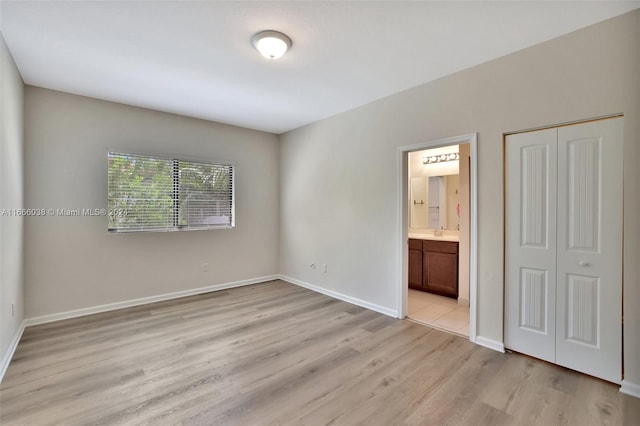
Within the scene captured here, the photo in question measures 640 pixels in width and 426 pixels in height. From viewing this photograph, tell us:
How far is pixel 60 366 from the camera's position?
245 centimetres

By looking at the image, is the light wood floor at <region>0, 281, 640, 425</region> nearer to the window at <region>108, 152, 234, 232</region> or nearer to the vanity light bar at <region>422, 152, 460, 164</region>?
the window at <region>108, 152, 234, 232</region>

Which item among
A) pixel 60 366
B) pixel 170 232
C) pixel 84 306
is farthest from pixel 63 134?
pixel 60 366

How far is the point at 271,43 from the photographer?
237cm

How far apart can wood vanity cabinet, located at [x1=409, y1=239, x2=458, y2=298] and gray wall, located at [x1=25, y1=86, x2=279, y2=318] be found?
2.94 m

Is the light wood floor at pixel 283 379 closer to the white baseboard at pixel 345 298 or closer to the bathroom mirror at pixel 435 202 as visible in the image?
the white baseboard at pixel 345 298

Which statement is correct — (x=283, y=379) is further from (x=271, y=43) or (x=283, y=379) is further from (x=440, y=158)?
(x=440, y=158)

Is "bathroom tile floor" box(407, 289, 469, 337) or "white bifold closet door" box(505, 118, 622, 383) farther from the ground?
"white bifold closet door" box(505, 118, 622, 383)

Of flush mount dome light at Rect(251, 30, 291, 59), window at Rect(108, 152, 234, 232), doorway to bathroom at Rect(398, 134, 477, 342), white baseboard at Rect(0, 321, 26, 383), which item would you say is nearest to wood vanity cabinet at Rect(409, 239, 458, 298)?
doorway to bathroom at Rect(398, 134, 477, 342)

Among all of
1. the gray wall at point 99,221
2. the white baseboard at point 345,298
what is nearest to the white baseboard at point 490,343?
the white baseboard at point 345,298

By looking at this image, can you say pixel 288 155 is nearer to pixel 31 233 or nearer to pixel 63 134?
pixel 63 134

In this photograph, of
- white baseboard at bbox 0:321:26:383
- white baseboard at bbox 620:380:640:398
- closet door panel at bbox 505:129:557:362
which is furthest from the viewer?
closet door panel at bbox 505:129:557:362

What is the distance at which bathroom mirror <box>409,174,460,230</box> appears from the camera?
480 centimetres

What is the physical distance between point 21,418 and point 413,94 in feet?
14.2

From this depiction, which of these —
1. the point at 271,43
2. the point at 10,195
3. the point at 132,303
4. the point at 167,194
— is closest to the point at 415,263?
the point at 271,43
